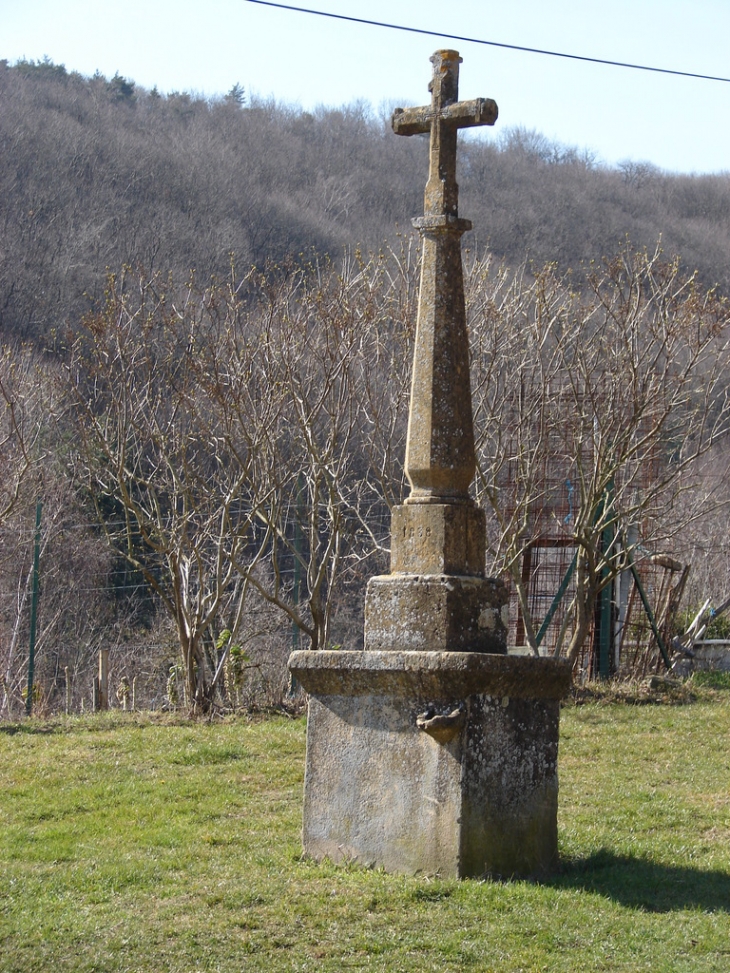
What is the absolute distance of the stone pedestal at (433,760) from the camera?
600cm

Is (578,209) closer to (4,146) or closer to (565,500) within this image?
(4,146)

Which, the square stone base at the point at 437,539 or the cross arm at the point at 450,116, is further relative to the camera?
the cross arm at the point at 450,116

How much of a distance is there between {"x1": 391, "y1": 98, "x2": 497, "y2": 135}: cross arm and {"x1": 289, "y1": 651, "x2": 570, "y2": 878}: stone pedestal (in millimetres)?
2936

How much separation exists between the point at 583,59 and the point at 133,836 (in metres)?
7.70

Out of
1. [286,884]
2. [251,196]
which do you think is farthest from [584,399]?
[251,196]

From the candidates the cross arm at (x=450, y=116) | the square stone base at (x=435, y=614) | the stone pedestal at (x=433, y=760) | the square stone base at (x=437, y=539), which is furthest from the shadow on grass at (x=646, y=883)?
the cross arm at (x=450, y=116)

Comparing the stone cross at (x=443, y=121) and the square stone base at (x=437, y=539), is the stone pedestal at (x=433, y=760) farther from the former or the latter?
the stone cross at (x=443, y=121)

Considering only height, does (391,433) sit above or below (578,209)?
below

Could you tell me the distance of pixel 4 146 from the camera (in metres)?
43.4

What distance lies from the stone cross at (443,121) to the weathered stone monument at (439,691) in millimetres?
12

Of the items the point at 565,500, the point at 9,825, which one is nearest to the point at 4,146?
the point at 565,500

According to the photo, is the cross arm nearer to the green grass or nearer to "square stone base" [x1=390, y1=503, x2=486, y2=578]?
"square stone base" [x1=390, y1=503, x2=486, y2=578]

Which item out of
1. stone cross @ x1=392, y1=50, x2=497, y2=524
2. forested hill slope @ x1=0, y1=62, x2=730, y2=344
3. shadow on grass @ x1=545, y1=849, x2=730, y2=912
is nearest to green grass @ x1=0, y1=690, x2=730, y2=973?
shadow on grass @ x1=545, y1=849, x2=730, y2=912

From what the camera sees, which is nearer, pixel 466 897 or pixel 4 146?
pixel 466 897
